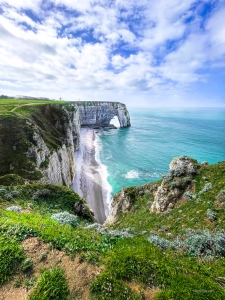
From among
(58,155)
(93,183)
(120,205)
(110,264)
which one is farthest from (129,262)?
(93,183)

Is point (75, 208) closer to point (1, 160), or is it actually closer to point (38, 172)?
point (38, 172)

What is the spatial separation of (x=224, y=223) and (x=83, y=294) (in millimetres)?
10483

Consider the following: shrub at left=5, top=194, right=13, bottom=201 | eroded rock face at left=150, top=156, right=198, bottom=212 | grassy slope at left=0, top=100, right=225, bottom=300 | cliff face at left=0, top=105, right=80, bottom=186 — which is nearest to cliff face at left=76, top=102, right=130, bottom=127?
cliff face at left=0, top=105, right=80, bottom=186

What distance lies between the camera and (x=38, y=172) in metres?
26.4

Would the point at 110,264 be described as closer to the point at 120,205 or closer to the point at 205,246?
the point at 205,246

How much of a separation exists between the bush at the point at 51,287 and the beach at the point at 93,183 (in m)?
28.4

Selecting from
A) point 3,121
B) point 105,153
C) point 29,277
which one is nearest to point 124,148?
point 105,153

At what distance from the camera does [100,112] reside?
13325 centimetres

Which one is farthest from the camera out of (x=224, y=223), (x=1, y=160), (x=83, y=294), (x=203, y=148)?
(x=203, y=148)

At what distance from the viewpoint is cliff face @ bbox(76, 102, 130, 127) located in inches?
4914

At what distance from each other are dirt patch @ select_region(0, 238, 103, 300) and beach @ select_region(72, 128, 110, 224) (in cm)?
2749

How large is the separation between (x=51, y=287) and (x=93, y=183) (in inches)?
1615

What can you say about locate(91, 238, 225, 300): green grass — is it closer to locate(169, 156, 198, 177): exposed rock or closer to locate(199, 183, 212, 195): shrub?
locate(199, 183, 212, 195): shrub

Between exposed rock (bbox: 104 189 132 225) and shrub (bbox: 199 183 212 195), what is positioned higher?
shrub (bbox: 199 183 212 195)
